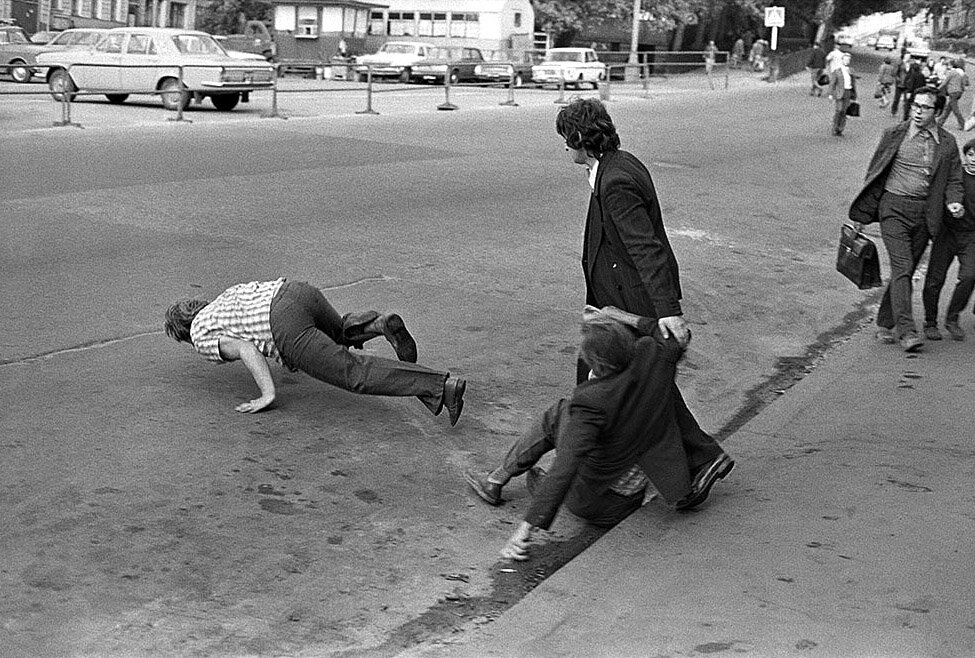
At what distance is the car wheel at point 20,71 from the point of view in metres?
31.6

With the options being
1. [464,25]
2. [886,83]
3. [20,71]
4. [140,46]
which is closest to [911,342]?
[140,46]

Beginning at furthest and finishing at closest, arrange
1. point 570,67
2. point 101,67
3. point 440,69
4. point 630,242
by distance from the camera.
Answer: point 570,67
point 440,69
point 101,67
point 630,242

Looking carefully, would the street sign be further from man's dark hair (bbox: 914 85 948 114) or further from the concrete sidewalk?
the concrete sidewalk

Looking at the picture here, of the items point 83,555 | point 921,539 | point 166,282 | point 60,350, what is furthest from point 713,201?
point 83,555

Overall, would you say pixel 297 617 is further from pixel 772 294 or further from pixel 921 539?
pixel 772 294

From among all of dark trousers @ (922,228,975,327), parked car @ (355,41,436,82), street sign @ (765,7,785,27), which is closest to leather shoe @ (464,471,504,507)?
dark trousers @ (922,228,975,327)

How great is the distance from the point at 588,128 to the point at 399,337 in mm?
1890

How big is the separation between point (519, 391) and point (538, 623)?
10.1 ft

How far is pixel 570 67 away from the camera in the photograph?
142 ft

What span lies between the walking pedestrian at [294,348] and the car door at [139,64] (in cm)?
1929

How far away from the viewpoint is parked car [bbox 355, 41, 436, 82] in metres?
43.0

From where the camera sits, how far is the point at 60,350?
24.9 feet

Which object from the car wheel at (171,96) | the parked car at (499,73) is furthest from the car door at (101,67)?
the parked car at (499,73)

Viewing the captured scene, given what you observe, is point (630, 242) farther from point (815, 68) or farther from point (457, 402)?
point (815, 68)
